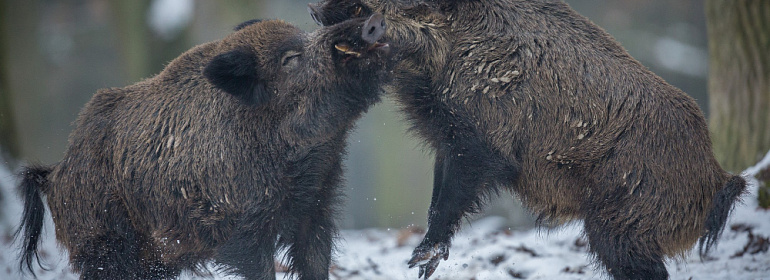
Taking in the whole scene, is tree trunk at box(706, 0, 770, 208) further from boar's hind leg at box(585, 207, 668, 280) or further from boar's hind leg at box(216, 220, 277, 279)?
boar's hind leg at box(216, 220, 277, 279)

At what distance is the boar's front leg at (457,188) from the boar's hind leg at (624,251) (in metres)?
0.66

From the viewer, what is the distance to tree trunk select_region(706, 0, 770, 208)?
19.2 ft

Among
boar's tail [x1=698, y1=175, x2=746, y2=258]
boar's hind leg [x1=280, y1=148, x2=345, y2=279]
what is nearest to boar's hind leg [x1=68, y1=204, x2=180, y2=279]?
boar's hind leg [x1=280, y1=148, x2=345, y2=279]

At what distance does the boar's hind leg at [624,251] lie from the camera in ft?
12.2

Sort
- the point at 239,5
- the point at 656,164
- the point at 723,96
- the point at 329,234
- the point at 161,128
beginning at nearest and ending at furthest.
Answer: the point at 656,164, the point at 161,128, the point at 329,234, the point at 723,96, the point at 239,5

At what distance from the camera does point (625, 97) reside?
3.83 metres

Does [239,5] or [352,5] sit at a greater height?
[239,5]

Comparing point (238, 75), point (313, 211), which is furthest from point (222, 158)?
point (313, 211)

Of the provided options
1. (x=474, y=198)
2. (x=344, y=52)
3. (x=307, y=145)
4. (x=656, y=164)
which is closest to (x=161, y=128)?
(x=307, y=145)

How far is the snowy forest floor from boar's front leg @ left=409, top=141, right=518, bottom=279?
0.37 meters

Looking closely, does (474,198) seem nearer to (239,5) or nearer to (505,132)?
(505,132)

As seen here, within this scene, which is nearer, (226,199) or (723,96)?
(226,199)

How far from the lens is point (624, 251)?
12.3ft

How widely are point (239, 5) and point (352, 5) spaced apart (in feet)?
18.4
